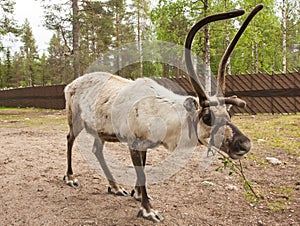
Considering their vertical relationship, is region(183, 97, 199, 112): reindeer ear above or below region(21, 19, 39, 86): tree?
below

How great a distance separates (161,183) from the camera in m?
4.23

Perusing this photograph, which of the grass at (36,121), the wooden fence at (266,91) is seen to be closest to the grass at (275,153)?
the wooden fence at (266,91)

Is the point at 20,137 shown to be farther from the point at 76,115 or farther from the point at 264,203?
the point at 264,203

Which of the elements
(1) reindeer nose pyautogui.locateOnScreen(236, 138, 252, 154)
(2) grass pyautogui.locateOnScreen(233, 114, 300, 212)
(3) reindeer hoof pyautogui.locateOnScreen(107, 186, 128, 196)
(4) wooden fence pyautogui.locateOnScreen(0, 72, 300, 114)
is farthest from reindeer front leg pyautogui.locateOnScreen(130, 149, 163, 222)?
(4) wooden fence pyautogui.locateOnScreen(0, 72, 300, 114)

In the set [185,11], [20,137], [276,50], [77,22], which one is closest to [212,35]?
[185,11]

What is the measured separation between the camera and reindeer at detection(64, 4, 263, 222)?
289cm

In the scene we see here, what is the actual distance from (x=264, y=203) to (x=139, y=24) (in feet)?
79.8

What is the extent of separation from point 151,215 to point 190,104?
1.21 m

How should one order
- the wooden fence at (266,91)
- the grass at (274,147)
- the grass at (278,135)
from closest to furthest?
the grass at (274,147) → the grass at (278,135) → the wooden fence at (266,91)

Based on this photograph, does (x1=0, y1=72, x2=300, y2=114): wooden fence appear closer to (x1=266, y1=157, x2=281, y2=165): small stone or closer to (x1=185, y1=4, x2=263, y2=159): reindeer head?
(x1=266, y1=157, x2=281, y2=165): small stone

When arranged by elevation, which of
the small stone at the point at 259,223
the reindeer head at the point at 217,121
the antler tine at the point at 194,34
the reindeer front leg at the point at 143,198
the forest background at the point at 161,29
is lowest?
the small stone at the point at 259,223

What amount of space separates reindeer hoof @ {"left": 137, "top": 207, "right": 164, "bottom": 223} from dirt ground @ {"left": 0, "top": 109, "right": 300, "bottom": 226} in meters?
0.07

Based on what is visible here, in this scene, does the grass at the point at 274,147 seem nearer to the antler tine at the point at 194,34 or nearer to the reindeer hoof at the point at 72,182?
the antler tine at the point at 194,34

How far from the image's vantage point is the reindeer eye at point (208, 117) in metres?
2.88
